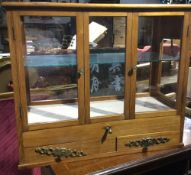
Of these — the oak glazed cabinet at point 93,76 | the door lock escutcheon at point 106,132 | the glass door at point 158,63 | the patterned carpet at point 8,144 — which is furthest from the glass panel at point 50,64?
the patterned carpet at point 8,144

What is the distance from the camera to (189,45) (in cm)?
96

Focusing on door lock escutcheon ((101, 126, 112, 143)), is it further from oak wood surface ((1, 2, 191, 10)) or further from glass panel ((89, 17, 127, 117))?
oak wood surface ((1, 2, 191, 10))

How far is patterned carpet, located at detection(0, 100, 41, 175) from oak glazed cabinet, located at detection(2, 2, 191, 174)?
0.85m

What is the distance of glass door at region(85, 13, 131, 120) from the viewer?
893mm

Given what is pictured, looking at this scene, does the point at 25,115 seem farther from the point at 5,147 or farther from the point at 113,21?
the point at 5,147

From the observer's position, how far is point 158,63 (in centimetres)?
107

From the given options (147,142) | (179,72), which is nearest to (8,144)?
(147,142)

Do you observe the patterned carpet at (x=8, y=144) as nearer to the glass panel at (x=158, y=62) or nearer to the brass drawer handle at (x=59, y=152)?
the brass drawer handle at (x=59, y=152)

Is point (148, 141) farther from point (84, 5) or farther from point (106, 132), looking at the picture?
point (84, 5)

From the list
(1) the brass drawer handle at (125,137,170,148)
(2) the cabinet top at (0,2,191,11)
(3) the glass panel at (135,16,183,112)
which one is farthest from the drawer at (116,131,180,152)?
(2) the cabinet top at (0,2,191,11)

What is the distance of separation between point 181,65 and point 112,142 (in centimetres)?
39

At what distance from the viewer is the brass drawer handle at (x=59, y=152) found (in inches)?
35.9

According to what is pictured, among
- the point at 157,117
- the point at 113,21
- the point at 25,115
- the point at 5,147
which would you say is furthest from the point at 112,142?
the point at 5,147

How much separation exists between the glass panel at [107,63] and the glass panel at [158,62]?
7cm
